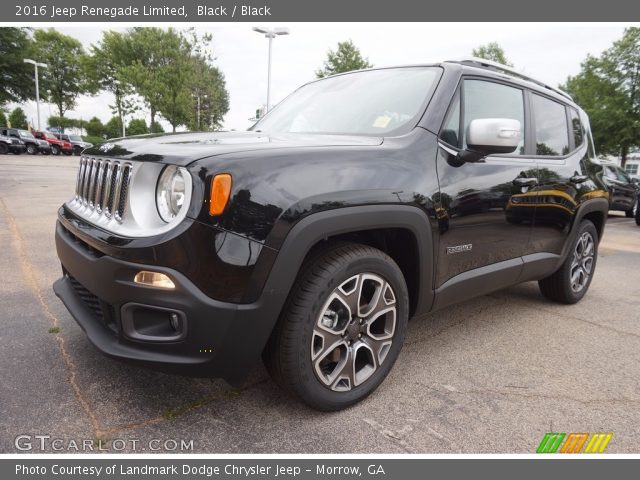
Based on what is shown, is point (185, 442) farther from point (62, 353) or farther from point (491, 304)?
point (491, 304)

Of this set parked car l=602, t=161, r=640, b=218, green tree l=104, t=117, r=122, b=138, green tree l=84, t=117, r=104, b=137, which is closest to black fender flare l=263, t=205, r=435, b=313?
parked car l=602, t=161, r=640, b=218

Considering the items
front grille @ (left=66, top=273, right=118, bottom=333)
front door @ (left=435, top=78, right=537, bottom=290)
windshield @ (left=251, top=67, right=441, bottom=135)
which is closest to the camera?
front grille @ (left=66, top=273, right=118, bottom=333)

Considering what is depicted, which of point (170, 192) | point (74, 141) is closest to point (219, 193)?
point (170, 192)

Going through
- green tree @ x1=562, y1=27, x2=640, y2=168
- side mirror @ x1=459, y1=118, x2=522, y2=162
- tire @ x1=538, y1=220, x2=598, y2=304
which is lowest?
tire @ x1=538, y1=220, x2=598, y2=304

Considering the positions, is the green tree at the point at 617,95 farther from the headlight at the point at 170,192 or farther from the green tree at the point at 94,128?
the green tree at the point at 94,128

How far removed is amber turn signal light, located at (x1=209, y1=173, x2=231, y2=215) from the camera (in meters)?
1.74

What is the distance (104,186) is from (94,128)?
60277 millimetres

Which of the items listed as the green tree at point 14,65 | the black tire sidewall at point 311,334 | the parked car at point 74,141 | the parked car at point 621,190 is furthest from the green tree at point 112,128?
the black tire sidewall at point 311,334

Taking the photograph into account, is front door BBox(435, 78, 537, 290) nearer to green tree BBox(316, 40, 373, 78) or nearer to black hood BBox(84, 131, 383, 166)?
black hood BBox(84, 131, 383, 166)

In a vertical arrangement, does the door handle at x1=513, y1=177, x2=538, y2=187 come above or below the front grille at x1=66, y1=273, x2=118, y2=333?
above

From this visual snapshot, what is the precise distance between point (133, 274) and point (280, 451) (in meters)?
0.95

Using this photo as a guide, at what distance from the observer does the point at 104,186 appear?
2.20 m

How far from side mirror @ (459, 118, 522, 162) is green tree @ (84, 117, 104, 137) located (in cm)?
6003

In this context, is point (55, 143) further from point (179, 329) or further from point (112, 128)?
point (179, 329)
